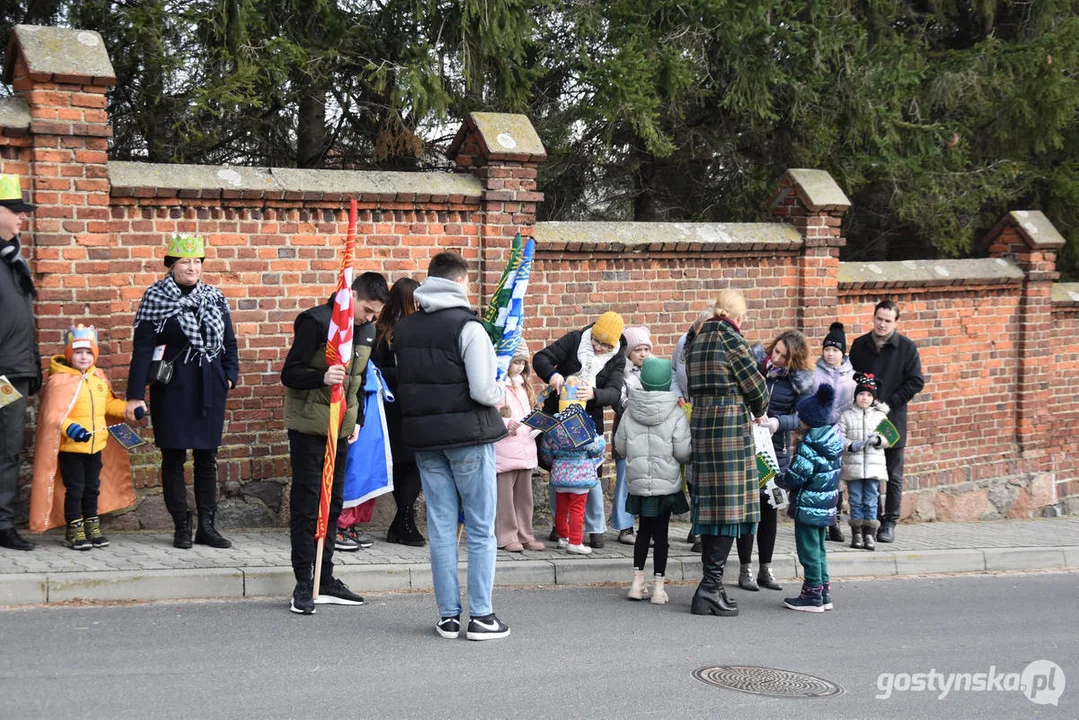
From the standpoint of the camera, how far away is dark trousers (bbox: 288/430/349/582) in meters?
6.91

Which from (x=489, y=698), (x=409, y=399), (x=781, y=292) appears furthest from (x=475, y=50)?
(x=489, y=698)

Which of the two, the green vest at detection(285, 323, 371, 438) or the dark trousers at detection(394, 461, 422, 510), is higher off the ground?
the green vest at detection(285, 323, 371, 438)

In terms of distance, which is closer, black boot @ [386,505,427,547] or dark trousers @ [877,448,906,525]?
black boot @ [386,505,427,547]

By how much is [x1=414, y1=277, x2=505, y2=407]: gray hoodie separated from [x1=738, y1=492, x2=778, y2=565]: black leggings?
101 inches

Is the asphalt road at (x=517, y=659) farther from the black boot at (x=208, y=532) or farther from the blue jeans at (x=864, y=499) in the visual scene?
the blue jeans at (x=864, y=499)

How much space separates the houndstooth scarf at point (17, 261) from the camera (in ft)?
24.0

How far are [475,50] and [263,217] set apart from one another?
11.6ft

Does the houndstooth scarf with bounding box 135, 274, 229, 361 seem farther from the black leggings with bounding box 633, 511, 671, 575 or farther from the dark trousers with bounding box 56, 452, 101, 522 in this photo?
the black leggings with bounding box 633, 511, 671, 575

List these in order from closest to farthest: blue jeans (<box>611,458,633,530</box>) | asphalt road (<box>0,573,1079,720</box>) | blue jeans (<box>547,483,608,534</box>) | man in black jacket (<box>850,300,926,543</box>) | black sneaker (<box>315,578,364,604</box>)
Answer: asphalt road (<box>0,573,1079,720</box>) → black sneaker (<box>315,578,364,604</box>) → blue jeans (<box>547,483,608,534</box>) → blue jeans (<box>611,458,633,530</box>) → man in black jacket (<box>850,300,926,543</box>)

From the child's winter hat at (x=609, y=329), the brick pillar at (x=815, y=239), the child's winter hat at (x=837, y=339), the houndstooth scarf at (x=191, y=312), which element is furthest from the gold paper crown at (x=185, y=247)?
the brick pillar at (x=815, y=239)

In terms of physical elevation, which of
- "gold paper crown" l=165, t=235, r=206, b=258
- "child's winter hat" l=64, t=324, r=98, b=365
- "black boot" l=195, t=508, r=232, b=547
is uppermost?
"gold paper crown" l=165, t=235, r=206, b=258

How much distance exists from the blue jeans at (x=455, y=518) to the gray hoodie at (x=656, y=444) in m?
1.36

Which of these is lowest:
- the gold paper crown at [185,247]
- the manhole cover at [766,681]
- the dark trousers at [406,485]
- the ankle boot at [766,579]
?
the manhole cover at [766,681]

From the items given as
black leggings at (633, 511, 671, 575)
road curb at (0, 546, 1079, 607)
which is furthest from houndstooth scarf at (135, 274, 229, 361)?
black leggings at (633, 511, 671, 575)
